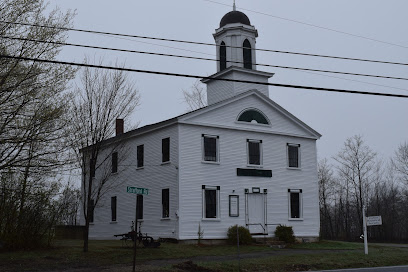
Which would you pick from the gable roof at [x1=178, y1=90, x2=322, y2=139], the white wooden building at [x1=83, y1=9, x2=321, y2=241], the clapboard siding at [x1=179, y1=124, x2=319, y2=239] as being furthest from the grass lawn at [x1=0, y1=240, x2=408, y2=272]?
the gable roof at [x1=178, y1=90, x2=322, y2=139]

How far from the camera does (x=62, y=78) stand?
1672cm

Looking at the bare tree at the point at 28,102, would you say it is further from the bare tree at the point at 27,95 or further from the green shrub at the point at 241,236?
the green shrub at the point at 241,236

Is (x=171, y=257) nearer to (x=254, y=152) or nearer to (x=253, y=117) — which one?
(x=254, y=152)

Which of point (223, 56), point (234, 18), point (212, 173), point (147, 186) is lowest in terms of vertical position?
point (147, 186)

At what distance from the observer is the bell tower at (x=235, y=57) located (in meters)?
32.4

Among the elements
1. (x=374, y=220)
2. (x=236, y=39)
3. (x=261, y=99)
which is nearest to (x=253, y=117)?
(x=261, y=99)

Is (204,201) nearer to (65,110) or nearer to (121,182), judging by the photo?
(121,182)

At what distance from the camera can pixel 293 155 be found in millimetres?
32875

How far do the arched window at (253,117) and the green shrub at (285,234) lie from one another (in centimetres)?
656

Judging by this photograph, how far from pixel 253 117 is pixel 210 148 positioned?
3.94 m

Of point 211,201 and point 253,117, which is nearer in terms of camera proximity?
point 211,201

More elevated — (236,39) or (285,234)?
(236,39)

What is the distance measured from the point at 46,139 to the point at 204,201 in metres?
13.3

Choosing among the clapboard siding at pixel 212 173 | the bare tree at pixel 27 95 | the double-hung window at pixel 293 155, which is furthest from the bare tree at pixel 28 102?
the double-hung window at pixel 293 155
